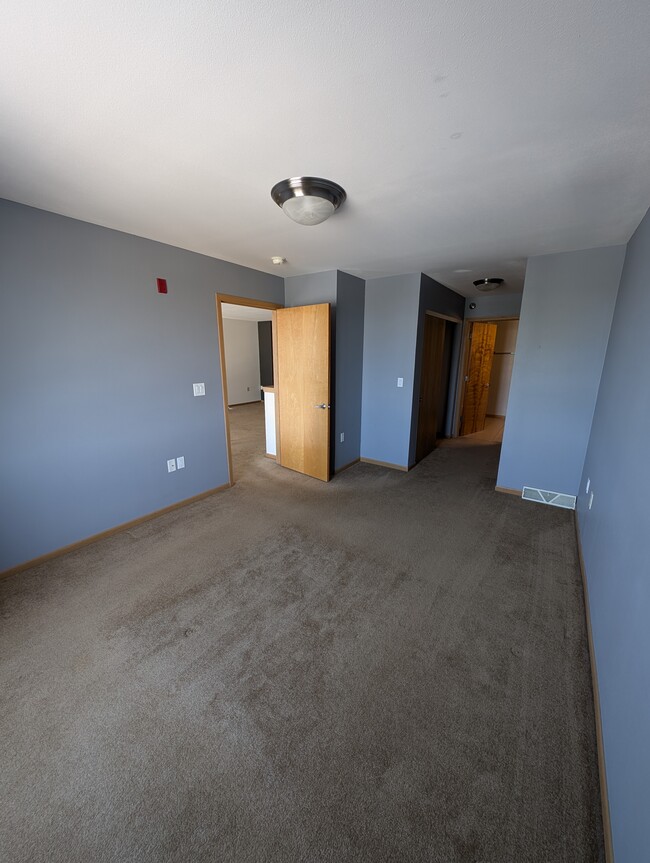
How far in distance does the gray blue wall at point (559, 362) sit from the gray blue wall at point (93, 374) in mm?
3050

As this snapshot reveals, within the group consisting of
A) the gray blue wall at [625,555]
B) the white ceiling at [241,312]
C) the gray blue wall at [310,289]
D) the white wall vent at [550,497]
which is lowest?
the white wall vent at [550,497]

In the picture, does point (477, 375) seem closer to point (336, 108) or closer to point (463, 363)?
point (463, 363)

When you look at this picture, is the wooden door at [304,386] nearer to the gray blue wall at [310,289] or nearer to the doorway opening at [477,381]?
the gray blue wall at [310,289]

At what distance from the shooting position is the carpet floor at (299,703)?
3.55ft

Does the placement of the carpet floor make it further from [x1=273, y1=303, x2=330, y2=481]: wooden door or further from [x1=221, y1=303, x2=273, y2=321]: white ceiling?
[x1=221, y1=303, x2=273, y2=321]: white ceiling

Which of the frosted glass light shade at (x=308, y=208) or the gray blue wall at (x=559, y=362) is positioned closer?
the frosted glass light shade at (x=308, y=208)

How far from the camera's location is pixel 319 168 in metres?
1.62

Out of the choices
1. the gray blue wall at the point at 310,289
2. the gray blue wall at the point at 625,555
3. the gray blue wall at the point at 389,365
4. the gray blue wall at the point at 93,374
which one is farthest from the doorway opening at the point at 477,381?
the gray blue wall at the point at 93,374

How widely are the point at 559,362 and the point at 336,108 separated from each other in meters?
2.91

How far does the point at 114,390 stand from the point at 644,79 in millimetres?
3236

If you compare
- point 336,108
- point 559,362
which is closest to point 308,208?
point 336,108

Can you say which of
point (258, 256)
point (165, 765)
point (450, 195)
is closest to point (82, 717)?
point (165, 765)

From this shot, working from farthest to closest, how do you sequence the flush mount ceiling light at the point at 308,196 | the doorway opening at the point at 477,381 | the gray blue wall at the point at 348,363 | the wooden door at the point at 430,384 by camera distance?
the doorway opening at the point at 477,381 → the wooden door at the point at 430,384 → the gray blue wall at the point at 348,363 → the flush mount ceiling light at the point at 308,196

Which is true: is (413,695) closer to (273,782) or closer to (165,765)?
(273,782)
